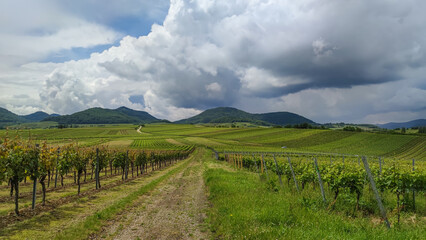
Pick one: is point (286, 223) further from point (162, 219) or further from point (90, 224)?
point (90, 224)

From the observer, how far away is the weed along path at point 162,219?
9.11 metres

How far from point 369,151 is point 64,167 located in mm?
91349

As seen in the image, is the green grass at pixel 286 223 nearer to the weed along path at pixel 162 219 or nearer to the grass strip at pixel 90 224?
the weed along path at pixel 162 219

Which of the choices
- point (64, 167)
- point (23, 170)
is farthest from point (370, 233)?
point (64, 167)

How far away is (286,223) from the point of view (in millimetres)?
8938

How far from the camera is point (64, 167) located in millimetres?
20922

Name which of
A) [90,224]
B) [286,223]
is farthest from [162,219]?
[286,223]

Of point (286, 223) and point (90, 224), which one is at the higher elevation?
point (286, 223)

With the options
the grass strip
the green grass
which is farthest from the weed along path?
the green grass

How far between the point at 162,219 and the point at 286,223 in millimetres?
5729

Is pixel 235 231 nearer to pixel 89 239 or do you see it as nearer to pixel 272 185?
pixel 89 239

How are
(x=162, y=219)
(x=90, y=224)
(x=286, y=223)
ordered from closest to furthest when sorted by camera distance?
(x=286, y=223) < (x=90, y=224) < (x=162, y=219)

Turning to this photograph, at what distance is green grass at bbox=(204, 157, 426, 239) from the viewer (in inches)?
285

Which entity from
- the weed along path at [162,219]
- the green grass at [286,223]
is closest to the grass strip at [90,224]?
the weed along path at [162,219]
